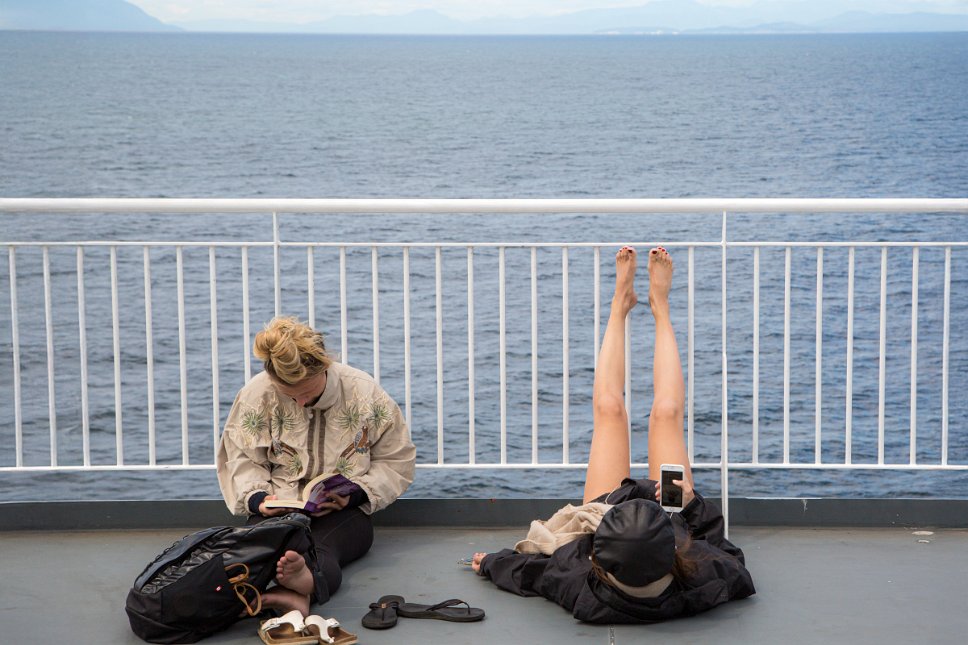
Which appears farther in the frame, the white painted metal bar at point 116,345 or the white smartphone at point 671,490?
the white painted metal bar at point 116,345

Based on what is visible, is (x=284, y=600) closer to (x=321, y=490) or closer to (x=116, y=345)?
(x=321, y=490)

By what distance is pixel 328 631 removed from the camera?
3316 mm

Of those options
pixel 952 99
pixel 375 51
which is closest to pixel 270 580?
pixel 952 99

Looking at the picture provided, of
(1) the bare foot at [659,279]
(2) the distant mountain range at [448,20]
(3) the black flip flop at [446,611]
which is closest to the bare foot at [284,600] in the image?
(3) the black flip flop at [446,611]

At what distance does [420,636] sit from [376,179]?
44.4m

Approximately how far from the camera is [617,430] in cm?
424

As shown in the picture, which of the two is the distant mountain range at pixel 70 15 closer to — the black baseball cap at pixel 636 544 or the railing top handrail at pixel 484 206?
the railing top handrail at pixel 484 206

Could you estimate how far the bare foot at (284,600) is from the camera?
3.48 metres

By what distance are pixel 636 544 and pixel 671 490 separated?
621mm

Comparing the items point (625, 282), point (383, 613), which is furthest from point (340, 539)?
point (625, 282)

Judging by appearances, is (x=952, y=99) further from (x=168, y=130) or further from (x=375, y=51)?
(x=375, y=51)

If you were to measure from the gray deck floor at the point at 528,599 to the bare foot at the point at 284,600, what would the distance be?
11 centimetres

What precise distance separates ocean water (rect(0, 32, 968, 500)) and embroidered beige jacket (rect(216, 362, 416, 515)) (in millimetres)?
11060

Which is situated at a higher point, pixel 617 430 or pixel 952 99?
pixel 952 99
